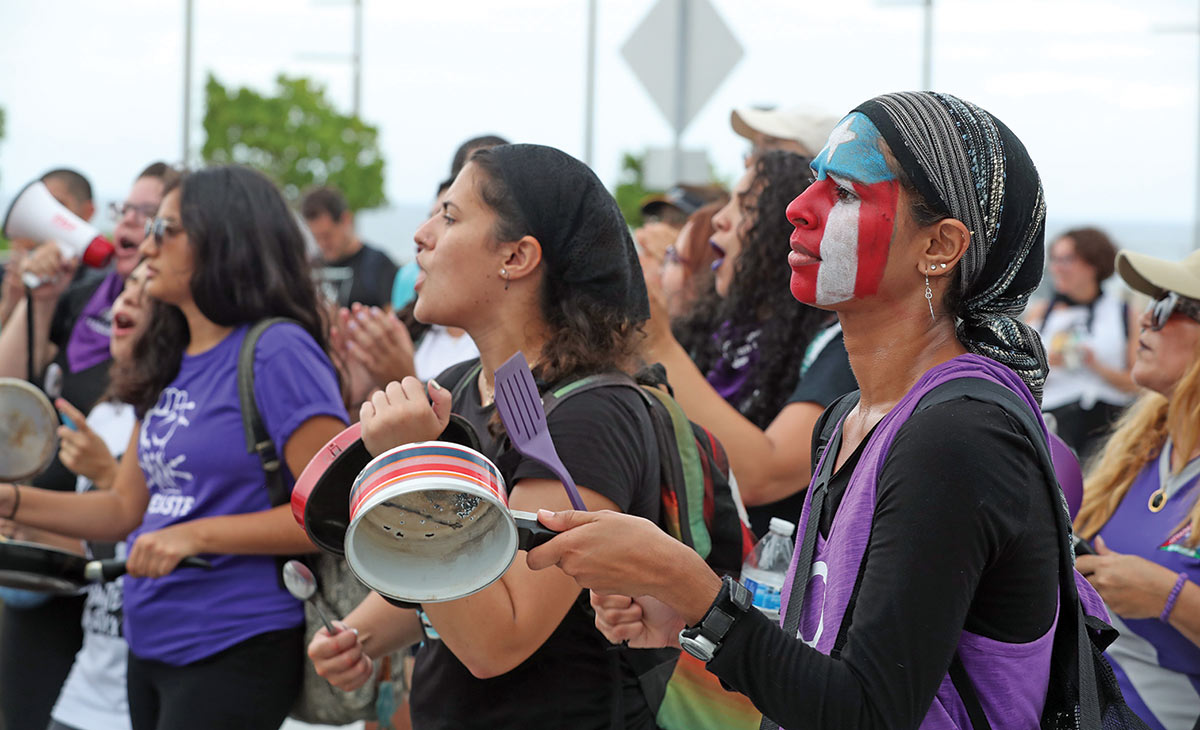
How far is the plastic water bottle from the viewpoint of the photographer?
2469 millimetres

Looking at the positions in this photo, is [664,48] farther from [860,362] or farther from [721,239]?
[860,362]

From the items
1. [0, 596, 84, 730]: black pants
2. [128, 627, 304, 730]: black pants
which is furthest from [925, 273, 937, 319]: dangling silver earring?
[0, 596, 84, 730]: black pants

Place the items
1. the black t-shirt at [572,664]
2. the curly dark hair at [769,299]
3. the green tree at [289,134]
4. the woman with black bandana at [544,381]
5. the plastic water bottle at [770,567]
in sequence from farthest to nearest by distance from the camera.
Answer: the green tree at [289,134], the curly dark hair at [769,299], the plastic water bottle at [770,567], the black t-shirt at [572,664], the woman with black bandana at [544,381]

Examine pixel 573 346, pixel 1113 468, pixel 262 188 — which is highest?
pixel 262 188

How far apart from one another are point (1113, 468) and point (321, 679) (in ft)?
7.36

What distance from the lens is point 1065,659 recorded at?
1614mm

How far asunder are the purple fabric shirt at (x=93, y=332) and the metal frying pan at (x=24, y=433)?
2.83 feet

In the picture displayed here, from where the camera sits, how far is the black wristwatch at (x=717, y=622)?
58.7 inches

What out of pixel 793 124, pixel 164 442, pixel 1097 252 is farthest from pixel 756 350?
pixel 1097 252

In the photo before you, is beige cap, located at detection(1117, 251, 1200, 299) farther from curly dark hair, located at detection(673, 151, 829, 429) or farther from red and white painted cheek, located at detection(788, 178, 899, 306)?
red and white painted cheek, located at detection(788, 178, 899, 306)

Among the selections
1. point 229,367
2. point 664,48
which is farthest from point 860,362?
point 664,48

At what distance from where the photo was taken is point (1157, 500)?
10.1 ft

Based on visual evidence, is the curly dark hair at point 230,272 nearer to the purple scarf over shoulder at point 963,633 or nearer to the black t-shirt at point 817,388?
the black t-shirt at point 817,388

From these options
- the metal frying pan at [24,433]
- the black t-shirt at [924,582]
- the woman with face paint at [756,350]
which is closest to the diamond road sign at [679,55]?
the woman with face paint at [756,350]
